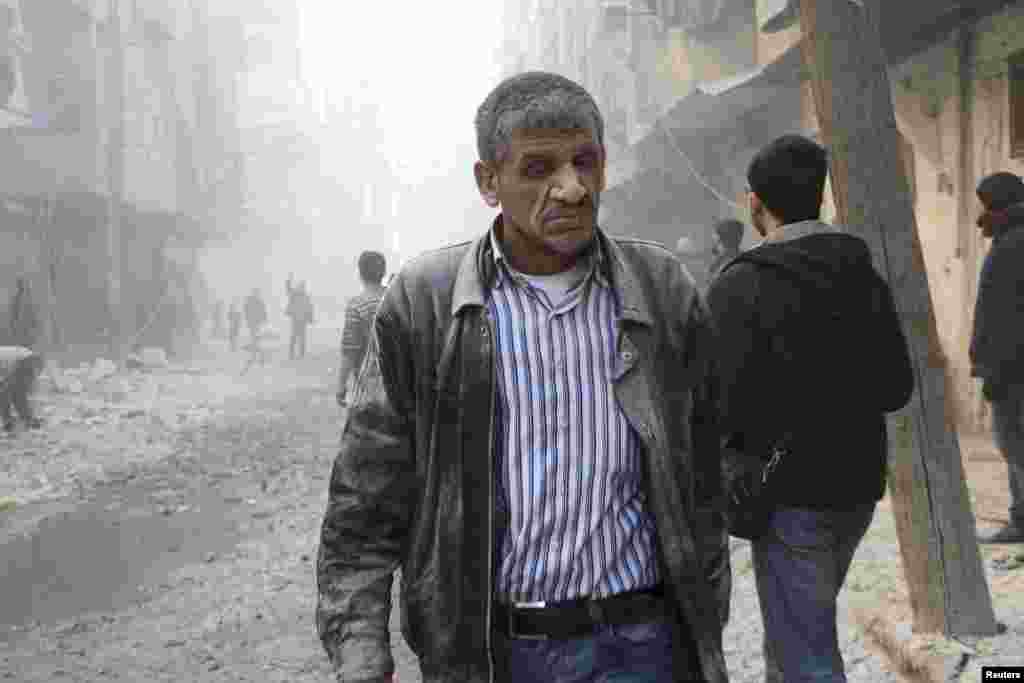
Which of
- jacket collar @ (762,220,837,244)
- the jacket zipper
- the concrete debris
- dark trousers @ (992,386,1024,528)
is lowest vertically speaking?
the concrete debris

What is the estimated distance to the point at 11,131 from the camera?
19.1m

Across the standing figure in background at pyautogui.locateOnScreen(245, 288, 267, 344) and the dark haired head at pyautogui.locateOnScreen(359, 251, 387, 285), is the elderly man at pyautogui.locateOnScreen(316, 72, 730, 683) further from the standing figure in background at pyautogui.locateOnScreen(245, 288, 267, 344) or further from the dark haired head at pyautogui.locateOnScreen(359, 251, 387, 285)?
the standing figure in background at pyautogui.locateOnScreen(245, 288, 267, 344)

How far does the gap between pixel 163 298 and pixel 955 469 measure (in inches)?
1036

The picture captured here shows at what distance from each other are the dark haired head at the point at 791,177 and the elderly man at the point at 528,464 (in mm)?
1001

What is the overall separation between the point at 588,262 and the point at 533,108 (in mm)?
311

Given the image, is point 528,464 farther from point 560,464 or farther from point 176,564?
point 176,564

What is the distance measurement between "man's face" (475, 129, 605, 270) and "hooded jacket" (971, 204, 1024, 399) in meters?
3.62

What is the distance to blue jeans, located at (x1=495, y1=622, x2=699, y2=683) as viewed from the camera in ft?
5.51

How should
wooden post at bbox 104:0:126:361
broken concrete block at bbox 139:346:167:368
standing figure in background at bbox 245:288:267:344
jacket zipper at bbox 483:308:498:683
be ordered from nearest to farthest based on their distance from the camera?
1. jacket zipper at bbox 483:308:498:683
2. broken concrete block at bbox 139:346:167:368
3. wooden post at bbox 104:0:126:361
4. standing figure in background at bbox 245:288:267:344

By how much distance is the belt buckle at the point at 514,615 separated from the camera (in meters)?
1.68

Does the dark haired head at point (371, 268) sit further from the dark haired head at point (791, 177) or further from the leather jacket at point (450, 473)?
the leather jacket at point (450, 473)

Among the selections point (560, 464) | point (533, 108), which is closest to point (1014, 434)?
point (560, 464)

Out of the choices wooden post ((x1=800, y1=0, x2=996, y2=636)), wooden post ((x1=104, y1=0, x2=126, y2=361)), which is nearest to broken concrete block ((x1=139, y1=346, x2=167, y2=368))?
wooden post ((x1=104, y1=0, x2=126, y2=361))

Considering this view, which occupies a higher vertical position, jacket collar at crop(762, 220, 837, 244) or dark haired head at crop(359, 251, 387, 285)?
jacket collar at crop(762, 220, 837, 244)
